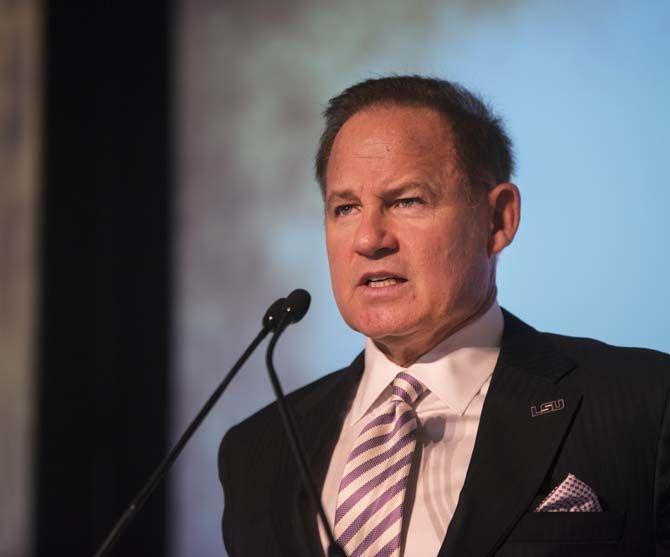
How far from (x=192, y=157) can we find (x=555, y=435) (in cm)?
164

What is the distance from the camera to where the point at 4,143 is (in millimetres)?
3070

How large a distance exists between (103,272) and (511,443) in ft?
5.27

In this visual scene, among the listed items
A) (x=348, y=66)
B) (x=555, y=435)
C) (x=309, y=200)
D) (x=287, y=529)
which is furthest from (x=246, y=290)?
(x=555, y=435)

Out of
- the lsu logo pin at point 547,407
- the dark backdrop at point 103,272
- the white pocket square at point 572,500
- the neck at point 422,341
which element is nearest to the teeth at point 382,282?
the neck at point 422,341

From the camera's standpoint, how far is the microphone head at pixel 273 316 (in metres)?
1.82

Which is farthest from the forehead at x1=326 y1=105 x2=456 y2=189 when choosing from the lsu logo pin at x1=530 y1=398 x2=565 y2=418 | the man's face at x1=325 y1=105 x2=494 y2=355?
the lsu logo pin at x1=530 y1=398 x2=565 y2=418

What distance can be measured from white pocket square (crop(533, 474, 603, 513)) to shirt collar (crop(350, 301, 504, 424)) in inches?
11.3

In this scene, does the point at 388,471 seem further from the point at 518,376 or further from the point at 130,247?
the point at 130,247

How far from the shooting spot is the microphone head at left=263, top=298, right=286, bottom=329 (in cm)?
182

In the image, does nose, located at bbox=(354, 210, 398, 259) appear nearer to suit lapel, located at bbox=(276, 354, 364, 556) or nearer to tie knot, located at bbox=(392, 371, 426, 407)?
tie knot, located at bbox=(392, 371, 426, 407)

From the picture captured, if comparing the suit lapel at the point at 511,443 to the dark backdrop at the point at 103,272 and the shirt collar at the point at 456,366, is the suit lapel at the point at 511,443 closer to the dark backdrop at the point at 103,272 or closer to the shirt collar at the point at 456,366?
the shirt collar at the point at 456,366

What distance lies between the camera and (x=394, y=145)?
2088mm

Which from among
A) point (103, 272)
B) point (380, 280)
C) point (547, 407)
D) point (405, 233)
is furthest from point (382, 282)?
point (103, 272)

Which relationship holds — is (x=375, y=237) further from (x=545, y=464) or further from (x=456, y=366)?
(x=545, y=464)
